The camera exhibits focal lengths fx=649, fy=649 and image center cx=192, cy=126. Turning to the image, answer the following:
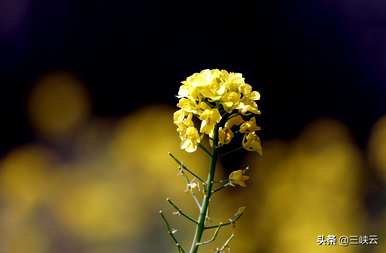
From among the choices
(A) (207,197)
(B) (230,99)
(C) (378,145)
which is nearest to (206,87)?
(B) (230,99)

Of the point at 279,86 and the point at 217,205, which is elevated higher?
the point at 279,86

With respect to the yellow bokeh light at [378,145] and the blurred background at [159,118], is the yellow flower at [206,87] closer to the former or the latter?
the blurred background at [159,118]

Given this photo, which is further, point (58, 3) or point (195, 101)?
point (58, 3)

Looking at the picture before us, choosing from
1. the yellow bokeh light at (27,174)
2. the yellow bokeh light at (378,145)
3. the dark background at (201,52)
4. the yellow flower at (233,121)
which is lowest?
the yellow flower at (233,121)

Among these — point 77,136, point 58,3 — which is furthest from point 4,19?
point 77,136

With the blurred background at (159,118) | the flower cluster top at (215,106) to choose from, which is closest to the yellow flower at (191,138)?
the flower cluster top at (215,106)

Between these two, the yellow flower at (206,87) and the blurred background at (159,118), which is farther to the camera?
the blurred background at (159,118)

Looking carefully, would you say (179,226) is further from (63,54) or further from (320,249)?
(63,54)
